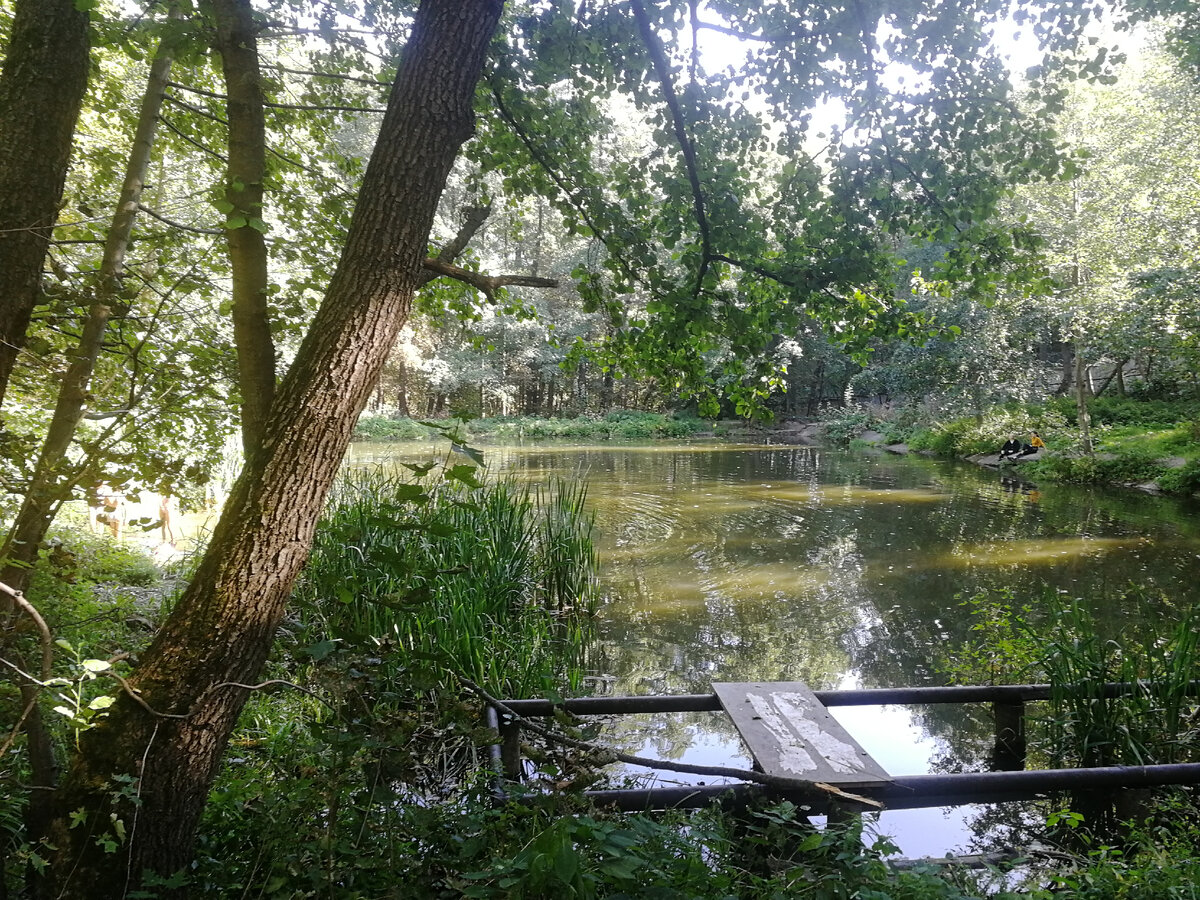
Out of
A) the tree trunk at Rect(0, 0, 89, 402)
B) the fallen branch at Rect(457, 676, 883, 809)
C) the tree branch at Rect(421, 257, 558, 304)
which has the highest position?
the tree trunk at Rect(0, 0, 89, 402)

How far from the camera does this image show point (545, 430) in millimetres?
27844

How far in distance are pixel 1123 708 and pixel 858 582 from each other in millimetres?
4071

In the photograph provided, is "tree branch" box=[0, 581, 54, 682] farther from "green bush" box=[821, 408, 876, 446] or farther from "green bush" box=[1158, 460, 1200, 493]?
"green bush" box=[821, 408, 876, 446]

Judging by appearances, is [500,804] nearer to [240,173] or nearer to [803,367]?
[240,173]

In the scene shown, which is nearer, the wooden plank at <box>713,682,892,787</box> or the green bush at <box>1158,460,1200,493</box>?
the wooden plank at <box>713,682,892,787</box>

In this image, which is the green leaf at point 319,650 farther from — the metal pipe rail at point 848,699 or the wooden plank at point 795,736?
the wooden plank at point 795,736

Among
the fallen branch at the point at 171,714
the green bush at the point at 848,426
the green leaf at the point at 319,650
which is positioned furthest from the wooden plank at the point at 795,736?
the green bush at the point at 848,426

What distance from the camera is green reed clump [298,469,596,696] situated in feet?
12.7

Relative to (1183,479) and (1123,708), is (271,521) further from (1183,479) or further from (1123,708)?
(1183,479)

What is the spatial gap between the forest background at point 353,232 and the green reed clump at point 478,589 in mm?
617

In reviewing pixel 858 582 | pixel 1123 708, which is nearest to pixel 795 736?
pixel 1123 708

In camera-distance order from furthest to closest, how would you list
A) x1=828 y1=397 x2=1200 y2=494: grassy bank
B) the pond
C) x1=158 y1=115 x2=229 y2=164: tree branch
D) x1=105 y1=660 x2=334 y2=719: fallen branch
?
1. x1=828 y1=397 x2=1200 y2=494: grassy bank
2. the pond
3. x1=158 y1=115 x2=229 y2=164: tree branch
4. x1=105 y1=660 x2=334 y2=719: fallen branch

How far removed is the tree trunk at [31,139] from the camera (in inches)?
71.1

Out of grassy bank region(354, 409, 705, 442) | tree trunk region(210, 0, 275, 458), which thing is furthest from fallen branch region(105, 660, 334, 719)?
grassy bank region(354, 409, 705, 442)
